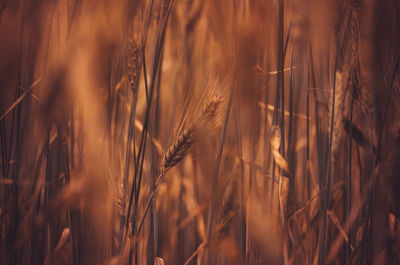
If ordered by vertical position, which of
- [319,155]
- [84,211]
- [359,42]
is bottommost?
[84,211]

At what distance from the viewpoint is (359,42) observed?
21.2 inches

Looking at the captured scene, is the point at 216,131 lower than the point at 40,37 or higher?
lower

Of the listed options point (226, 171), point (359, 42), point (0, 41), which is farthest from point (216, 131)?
point (0, 41)

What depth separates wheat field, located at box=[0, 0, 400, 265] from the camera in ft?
1.63

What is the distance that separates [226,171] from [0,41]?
528mm

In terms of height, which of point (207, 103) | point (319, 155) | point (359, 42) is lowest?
point (319, 155)

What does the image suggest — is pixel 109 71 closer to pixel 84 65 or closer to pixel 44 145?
pixel 84 65

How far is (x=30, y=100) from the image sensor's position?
54 centimetres

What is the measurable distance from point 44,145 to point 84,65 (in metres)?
0.18

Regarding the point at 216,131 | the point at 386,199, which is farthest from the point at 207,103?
the point at 386,199

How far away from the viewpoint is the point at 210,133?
1.59 ft

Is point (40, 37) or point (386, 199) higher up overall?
point (40, 37)

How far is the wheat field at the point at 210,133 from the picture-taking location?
0.50 m

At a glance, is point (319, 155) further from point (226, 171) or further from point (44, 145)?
point (44, 145)
